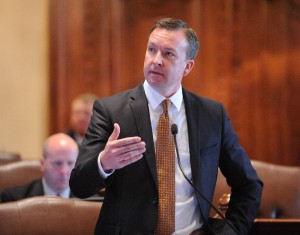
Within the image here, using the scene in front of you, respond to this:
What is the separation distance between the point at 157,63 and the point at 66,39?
358 centimetres

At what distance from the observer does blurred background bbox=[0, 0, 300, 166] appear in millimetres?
5836

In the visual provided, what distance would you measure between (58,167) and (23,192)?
A: 11.2 inches

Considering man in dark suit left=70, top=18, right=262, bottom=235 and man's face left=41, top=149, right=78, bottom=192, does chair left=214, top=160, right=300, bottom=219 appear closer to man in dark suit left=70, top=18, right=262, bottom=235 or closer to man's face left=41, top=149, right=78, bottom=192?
man's face left=41, top=149, right=78, bottom=192

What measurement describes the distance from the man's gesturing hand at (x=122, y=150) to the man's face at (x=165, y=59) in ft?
1.16

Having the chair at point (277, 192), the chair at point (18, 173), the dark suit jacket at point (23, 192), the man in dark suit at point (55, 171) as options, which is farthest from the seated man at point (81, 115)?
the chair at point (277, 192)

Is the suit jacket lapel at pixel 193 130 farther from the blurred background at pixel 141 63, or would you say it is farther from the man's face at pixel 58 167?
the blurred background at pixel 141 63

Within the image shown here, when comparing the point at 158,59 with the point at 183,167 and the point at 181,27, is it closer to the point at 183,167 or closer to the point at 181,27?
the point at 181,27

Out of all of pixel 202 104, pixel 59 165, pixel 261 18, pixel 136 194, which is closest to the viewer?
pixel 136 194

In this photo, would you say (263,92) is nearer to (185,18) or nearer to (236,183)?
(185,18)

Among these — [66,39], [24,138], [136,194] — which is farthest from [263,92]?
[136,194]

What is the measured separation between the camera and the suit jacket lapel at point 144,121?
93.0 inches

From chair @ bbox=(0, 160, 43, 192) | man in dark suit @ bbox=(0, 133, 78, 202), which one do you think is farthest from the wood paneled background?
man in dark suit @ bbox=(0, 133, 78, 202)

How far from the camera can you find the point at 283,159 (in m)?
5.91

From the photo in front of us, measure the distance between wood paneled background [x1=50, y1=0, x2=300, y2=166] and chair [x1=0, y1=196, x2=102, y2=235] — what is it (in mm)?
3016
